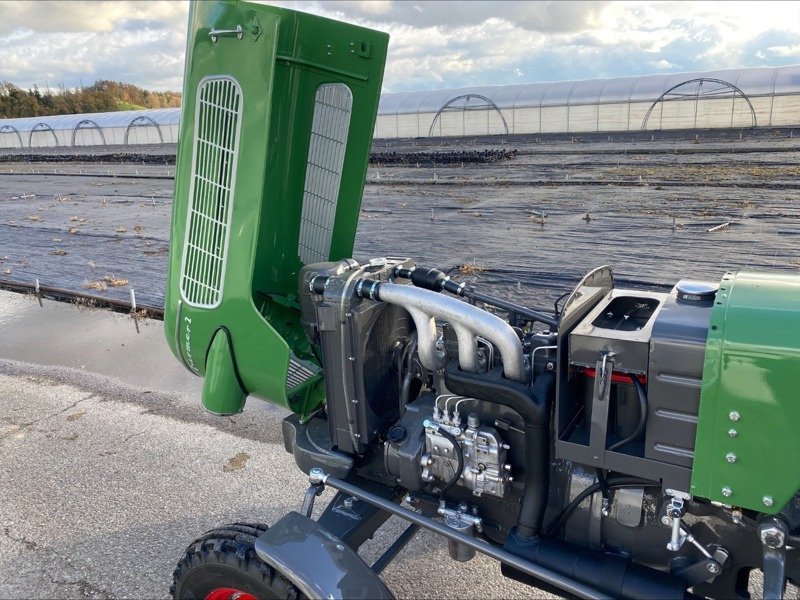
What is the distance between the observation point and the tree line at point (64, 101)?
181 ft

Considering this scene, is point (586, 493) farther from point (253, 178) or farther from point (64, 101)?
point (64, 101)

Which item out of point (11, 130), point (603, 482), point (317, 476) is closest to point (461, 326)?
point (603, 482)

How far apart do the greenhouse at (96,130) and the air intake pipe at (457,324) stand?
1351 inches

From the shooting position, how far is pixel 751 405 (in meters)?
1.64

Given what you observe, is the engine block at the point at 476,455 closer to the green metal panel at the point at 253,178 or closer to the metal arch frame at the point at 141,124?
the green metal panel at the point at 253,178

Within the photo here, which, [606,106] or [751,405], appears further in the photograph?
[606,106]

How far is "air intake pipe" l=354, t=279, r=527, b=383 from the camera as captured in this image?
1991 mm

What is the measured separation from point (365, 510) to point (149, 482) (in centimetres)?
168

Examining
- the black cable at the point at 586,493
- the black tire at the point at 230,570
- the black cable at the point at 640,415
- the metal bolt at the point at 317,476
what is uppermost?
the black cable at the point at 640,415

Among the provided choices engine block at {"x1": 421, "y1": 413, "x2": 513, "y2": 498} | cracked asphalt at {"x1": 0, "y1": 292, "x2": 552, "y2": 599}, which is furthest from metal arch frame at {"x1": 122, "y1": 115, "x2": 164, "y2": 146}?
engine block at {"x1": 421, "y1": 413, "x2": 513, "y2": 498}

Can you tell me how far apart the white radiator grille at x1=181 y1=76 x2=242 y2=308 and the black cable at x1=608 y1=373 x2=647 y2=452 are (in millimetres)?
1559

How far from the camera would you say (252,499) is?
3365 mm

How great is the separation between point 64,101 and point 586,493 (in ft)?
211

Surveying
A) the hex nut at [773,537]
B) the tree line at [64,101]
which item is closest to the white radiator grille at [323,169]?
the hex nut at [773,537]
